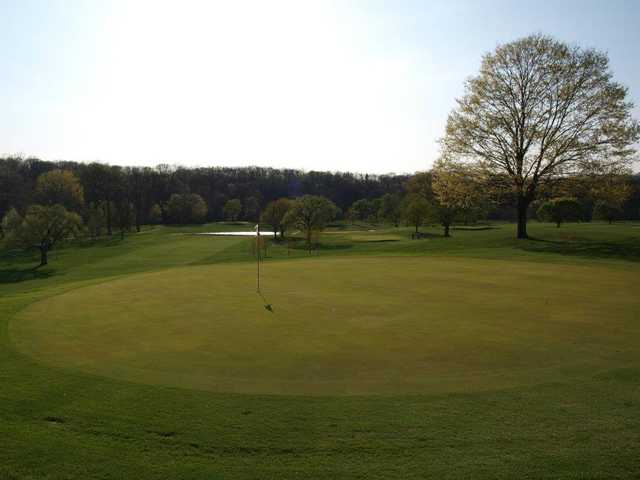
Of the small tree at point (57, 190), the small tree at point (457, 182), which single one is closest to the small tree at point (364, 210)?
the small tree at point (57, 190)

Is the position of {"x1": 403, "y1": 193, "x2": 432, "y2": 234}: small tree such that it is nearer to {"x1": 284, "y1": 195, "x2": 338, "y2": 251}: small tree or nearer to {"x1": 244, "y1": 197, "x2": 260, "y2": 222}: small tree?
{"x1": 284, "y1": 195, "x2": 338, "y2": 251}: small tree

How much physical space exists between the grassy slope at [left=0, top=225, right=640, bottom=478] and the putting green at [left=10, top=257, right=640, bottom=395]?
0.57m

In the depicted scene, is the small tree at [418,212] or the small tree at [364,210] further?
the small tree at [364,210]

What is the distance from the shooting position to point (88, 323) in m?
13.1

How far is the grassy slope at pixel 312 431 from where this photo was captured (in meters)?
6.27

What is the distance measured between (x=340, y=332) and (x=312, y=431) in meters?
4.86

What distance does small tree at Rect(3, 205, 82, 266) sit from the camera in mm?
51719

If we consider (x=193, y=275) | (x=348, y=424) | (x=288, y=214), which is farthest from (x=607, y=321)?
(x=288, y=214)

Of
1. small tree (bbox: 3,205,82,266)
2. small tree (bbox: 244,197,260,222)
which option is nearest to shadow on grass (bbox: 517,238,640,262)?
small tree (bbox: 3,205,82,266)

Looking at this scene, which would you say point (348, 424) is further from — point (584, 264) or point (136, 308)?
point (584, 264)

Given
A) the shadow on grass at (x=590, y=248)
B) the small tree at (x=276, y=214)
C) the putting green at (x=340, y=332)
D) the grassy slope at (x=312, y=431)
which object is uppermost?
the small tree at (x=276, y=214)

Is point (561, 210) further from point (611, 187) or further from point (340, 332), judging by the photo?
point (340, 332)

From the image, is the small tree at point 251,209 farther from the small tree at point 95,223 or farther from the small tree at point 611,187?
the small tree at point 611,187

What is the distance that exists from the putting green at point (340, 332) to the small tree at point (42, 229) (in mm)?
38421
